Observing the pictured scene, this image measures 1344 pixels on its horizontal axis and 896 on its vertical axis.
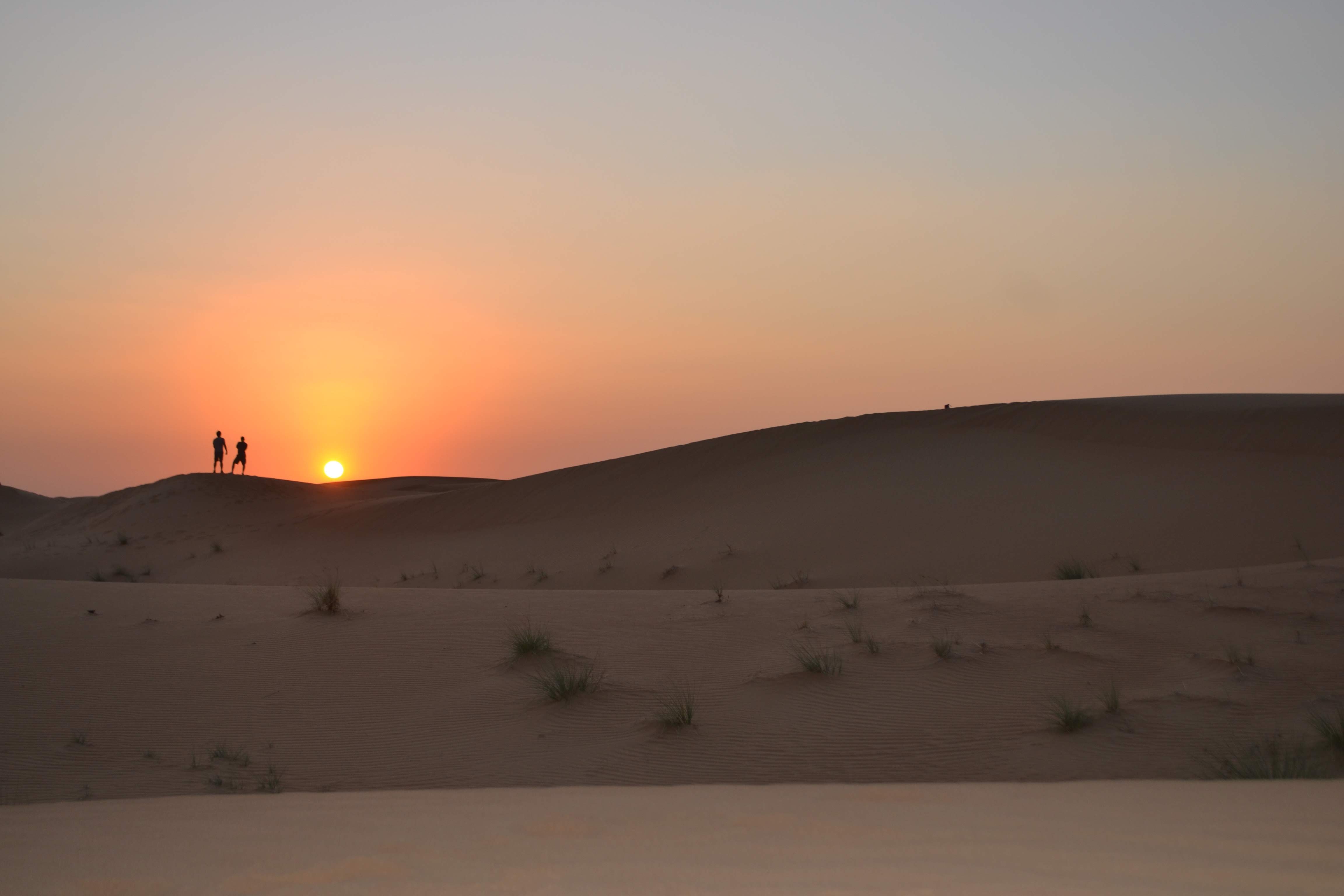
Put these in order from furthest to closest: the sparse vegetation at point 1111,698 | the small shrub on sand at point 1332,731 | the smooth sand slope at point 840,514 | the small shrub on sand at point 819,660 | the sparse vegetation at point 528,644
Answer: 1. the smooth sand slope at point 840,514
2. the sparse vegetation at point 528,644
3. the small shrub on sand at point 819,660
4. the sparse vegetation at point 1111,698
5. the small shrub on sand at point 1332,731

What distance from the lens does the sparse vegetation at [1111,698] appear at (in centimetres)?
661

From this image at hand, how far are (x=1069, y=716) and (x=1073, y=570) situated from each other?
383 inches

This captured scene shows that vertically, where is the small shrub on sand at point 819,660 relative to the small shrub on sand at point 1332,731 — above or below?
above

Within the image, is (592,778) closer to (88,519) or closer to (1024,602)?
(1024,602)

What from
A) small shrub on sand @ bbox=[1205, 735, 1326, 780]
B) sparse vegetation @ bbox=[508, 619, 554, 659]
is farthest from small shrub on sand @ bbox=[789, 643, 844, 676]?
small shrub on sand @ bbox=[1205, 735, 1326, 780]

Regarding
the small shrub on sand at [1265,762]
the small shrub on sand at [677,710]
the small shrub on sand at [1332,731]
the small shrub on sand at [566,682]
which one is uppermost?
the small shrub on sand at [566,682]

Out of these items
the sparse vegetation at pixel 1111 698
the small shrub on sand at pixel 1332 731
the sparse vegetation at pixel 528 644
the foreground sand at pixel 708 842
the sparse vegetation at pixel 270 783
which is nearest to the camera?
the foreground sand at pixel 708 842

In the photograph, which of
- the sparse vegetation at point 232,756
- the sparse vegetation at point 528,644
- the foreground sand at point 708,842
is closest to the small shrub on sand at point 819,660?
the sparse vegetation at point 528,644

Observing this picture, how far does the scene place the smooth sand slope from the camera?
18562mm

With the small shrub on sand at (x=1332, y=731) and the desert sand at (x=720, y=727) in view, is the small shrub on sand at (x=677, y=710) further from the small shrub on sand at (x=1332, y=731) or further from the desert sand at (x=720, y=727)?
the small shrub on sand at (x=1332, y=731)

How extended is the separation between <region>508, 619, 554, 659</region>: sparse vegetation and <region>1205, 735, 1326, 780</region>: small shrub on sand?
5.14m

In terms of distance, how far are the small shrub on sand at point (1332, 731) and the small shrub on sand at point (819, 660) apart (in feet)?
10.2

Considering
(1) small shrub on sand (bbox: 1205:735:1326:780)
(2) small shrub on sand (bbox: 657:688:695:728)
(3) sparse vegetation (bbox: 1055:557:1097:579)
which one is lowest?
(1) small shrub on sand (bbox: 1205:735:1326:780)

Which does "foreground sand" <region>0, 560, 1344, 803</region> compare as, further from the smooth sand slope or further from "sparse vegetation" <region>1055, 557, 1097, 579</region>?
the smooth sand slope
